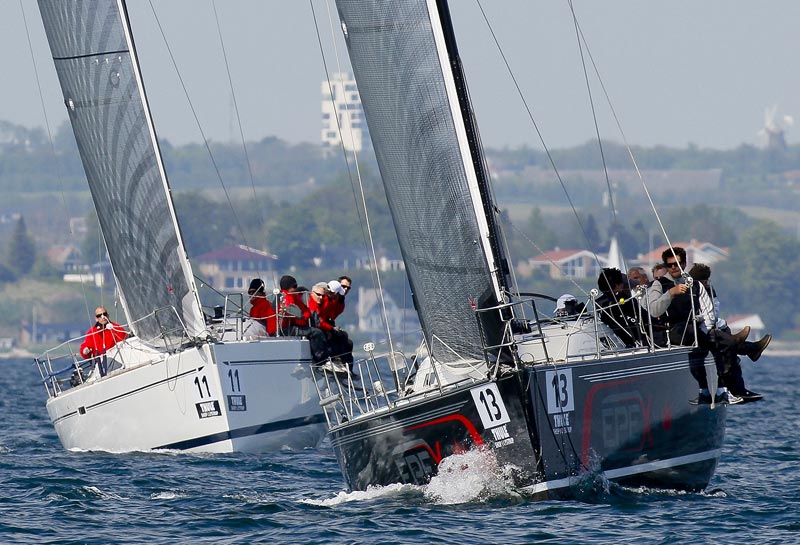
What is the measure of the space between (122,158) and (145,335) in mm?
1811

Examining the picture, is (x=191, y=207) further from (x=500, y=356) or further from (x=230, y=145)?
(x=500, y=356)

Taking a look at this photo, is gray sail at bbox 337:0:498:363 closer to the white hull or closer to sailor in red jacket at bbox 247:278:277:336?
the white hull

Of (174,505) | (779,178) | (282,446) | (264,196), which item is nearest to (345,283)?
(282,446)

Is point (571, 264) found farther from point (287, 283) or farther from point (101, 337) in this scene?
point (287, 283)

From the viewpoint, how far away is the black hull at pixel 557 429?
31.5ft

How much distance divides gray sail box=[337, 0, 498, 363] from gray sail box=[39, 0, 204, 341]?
5.41 m

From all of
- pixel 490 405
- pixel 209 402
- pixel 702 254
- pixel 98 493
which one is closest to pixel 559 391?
pixel 490 405

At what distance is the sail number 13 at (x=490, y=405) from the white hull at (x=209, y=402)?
4.94 metres

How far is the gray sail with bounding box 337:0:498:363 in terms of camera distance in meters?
10.0

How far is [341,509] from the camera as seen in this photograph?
1023 cm

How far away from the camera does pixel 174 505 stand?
10703 millimetres

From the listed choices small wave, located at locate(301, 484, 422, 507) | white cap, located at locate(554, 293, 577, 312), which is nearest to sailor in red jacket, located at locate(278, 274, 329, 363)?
white cap, located at locate(554, 293, 577, 312)

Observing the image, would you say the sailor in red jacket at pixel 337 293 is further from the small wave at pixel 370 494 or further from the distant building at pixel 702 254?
the distant building at pixel 702 254

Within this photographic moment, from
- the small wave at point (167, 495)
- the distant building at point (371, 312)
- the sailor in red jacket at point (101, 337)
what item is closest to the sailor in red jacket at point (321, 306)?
the sailor in red jacket at point (101, 337)
